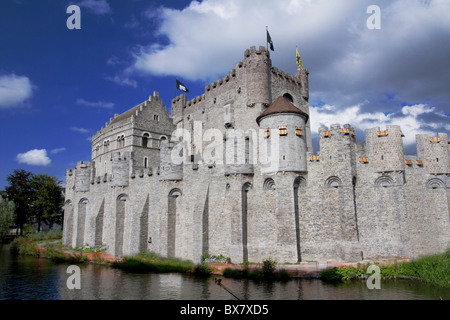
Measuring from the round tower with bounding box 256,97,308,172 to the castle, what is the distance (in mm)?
68

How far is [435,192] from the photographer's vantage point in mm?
21141

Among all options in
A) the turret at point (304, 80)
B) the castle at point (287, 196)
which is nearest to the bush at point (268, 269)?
the castle at point (287, 196)

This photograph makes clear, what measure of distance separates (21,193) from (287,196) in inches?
1812

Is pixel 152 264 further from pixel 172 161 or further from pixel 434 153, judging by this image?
pixel 434 153

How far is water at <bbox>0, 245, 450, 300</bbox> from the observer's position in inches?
606

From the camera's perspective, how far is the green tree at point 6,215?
43969 millimetres

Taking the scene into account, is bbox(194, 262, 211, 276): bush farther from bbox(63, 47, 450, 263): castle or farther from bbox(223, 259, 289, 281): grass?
bbox(223, 259, 289, 281): grass

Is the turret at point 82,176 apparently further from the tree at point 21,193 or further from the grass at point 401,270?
the grass at point 401,270

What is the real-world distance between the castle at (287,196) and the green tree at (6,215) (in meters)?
24.3

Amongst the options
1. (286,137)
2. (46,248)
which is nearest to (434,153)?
(286,137)

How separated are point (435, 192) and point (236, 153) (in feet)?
43.5

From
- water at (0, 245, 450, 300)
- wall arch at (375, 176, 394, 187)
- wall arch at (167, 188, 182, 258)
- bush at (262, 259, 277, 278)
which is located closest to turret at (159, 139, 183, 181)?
wall arch at (167, 188, 182, 258)
